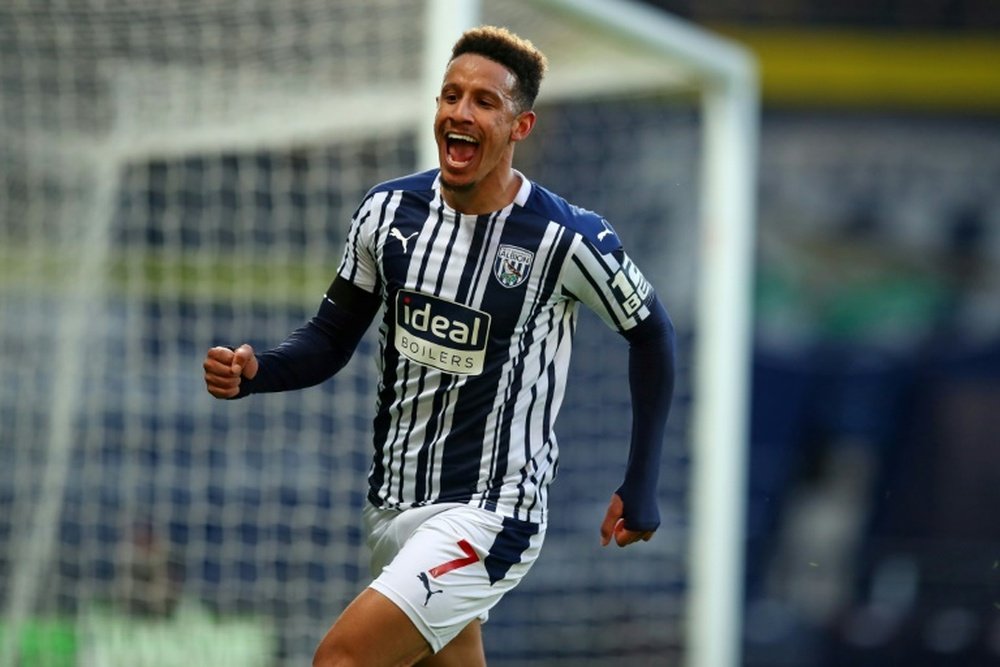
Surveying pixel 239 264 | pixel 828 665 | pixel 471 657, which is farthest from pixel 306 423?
pixel 828 665

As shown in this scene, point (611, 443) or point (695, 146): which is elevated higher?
point (695, 146)

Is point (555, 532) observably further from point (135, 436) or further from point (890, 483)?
point (890, 483)

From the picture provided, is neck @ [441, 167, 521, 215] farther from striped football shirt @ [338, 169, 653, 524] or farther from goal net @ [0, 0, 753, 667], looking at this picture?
goal net @ [0, 0, 753, 667]

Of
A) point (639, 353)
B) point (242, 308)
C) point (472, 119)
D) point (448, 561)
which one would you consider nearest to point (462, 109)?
point (472, 119)

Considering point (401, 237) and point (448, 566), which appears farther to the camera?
point (401, 237)

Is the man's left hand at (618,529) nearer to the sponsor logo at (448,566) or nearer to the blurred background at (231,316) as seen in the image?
the sponsor logo at (448,566)

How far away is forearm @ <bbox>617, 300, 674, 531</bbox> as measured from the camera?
3971mm

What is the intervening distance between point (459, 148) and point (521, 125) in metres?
0.17

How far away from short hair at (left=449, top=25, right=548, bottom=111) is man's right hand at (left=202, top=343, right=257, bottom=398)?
828mm

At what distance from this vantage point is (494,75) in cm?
378

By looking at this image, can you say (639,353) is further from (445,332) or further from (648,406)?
(445,332)

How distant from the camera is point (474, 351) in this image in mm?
3885

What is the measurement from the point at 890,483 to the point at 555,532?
17.9 ft

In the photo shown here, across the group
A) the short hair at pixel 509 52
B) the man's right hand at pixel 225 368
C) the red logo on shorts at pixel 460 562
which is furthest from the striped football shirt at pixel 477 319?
the man's right hand at pixel 225 368
